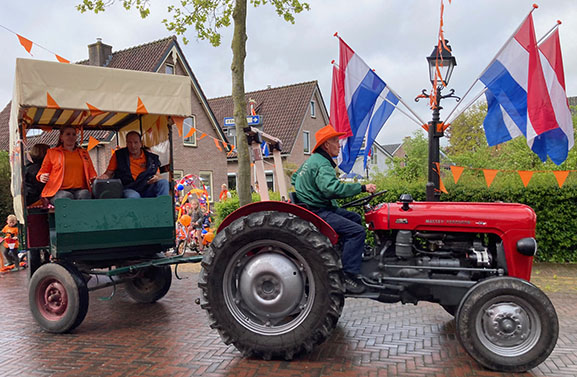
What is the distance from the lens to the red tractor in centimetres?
380

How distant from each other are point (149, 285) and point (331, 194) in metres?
3.33

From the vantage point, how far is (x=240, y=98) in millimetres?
8820

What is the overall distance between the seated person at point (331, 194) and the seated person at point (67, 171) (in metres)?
2.86

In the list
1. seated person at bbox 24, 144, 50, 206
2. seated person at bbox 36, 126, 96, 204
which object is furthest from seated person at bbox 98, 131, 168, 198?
seated person at bbox 24, 144, 50, 206

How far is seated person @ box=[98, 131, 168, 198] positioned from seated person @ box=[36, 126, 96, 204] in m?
0.24

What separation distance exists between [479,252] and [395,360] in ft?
3.88

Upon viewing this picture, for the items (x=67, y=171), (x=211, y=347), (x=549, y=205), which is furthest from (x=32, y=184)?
(x=549, y=205)

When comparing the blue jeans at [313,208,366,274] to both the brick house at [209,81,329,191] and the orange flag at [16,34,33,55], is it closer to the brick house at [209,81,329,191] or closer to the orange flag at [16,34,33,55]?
the orange flag at [16,34,33,55]

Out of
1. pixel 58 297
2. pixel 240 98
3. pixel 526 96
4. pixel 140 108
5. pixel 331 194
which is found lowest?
pixel 58 297

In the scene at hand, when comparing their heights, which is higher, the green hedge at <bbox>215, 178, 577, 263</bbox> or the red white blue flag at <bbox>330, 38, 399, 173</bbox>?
the red white blue flag at <bbox>330, 38, 399, 173</bbox>

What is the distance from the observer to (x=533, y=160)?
13477 millimetres

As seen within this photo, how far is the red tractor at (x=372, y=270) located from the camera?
380cm

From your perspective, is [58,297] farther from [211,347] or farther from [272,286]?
[272,286]

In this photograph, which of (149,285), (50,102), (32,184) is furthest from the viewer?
(149,285)
